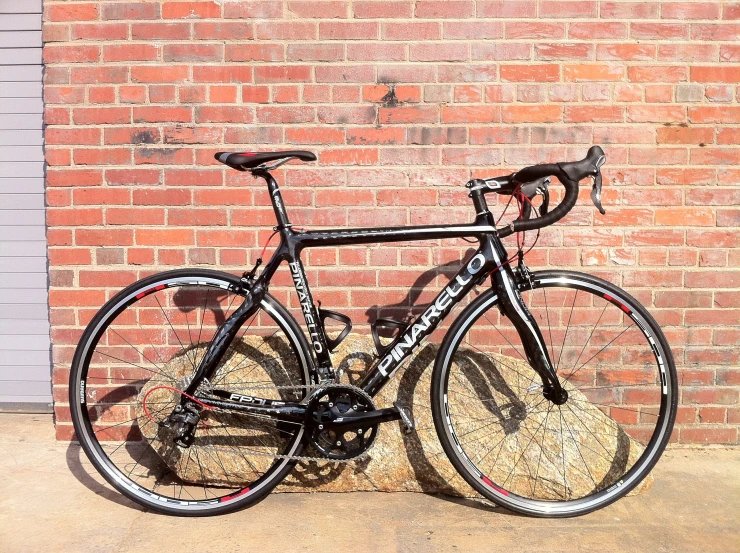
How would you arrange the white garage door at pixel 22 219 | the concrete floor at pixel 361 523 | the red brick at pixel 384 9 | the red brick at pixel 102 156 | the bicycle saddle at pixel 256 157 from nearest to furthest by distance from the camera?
the concrete floor at pixel 361 523 < the bicycle saddle at pixel 256 157 < the red brick at pixel 384 9 < the red brick at pixel 102 156 < the white garage door at pixel 22 219

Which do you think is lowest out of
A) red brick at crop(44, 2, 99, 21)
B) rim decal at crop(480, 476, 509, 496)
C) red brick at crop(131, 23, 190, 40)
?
rim decal at crop(480, 476, 509, 496)

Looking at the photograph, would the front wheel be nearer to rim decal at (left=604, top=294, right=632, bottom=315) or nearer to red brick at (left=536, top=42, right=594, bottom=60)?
rim decal at (left=604, top=294, right=632, bottom=315)

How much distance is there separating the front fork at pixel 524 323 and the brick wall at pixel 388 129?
25.8 inches

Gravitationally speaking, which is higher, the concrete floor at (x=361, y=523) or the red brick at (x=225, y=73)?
the red brick at (x=225, y=73)

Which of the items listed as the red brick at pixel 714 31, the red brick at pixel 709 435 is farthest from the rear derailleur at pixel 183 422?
the red brick at pixel 714 31

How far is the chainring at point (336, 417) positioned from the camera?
329 centimetres

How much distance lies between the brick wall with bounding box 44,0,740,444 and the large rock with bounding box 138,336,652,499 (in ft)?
1.59

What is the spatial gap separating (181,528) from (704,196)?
296cm

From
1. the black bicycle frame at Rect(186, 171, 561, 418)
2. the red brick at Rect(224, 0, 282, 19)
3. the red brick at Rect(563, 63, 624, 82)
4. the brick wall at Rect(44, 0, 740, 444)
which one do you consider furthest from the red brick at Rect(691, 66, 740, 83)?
the red brick at Rect(224, 0, 282, 19)

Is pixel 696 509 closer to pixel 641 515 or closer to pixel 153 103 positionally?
pixel 641 515

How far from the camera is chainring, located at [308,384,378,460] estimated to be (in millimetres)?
3295

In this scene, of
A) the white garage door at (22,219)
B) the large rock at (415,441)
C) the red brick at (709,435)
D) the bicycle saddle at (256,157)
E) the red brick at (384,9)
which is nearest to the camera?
the bicycle saddle at (256,157)

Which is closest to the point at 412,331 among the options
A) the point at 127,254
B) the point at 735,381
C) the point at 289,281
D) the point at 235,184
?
the point at 289,281

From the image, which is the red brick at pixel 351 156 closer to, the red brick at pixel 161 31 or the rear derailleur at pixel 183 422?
the red brick at pixel 161 31
